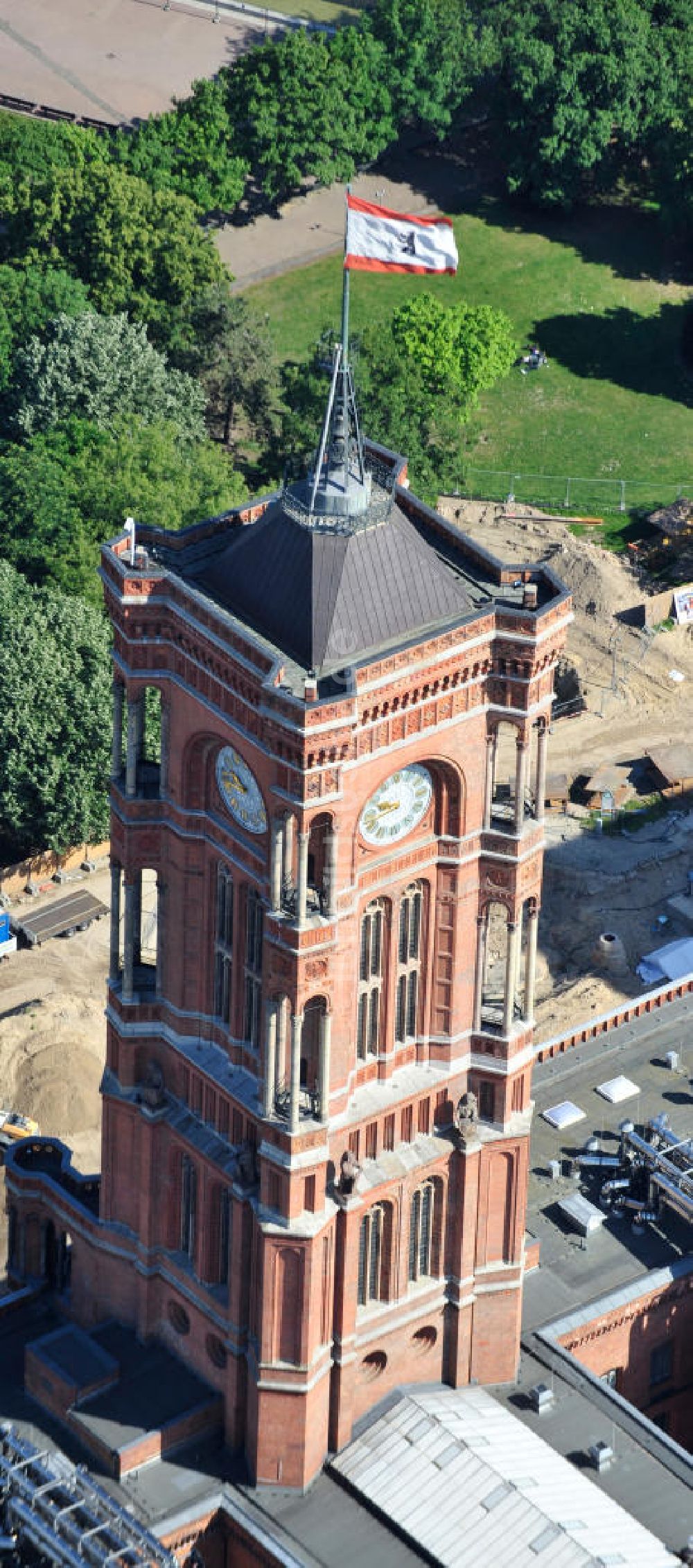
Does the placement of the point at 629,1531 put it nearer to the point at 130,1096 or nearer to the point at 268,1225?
the point at 268,1225

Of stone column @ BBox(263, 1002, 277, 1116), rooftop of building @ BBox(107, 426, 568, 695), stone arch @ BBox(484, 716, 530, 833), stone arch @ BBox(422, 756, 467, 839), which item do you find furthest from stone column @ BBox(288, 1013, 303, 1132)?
rooftop of building @ BBox(107, 426, 568, 695)

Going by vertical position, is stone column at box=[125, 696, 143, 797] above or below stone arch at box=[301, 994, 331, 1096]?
above

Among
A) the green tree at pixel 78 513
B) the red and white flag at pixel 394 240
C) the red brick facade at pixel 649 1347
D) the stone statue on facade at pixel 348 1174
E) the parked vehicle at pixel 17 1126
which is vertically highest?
the red and white flag at pixel 394 240

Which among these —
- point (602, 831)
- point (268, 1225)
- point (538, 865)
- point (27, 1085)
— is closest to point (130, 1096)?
point (268, 1225)

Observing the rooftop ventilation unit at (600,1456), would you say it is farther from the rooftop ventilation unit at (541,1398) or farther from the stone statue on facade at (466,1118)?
the stone statue on facade at (466,1118)

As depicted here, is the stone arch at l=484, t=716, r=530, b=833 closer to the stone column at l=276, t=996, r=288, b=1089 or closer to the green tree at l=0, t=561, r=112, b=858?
the stone column at l=276, t=996, r=288, b=1089

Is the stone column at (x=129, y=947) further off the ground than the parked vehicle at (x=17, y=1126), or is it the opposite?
the stone column at (x=129, y=947)

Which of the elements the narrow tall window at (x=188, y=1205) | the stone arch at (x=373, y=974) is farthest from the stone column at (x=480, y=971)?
the narrow tall window at (x=188, y=1205)

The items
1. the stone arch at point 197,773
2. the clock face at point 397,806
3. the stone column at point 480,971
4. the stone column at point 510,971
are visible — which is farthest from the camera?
the stone column at point 480,971
